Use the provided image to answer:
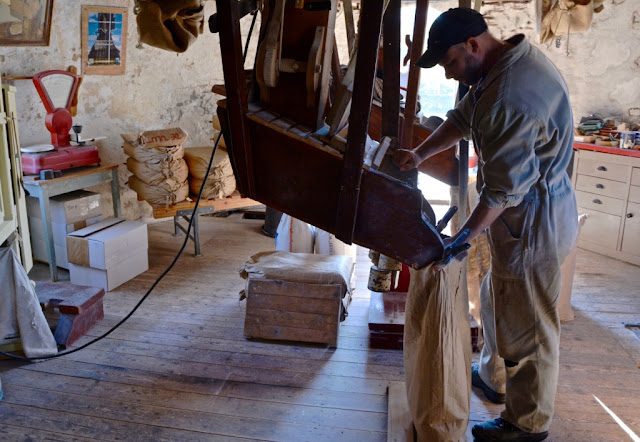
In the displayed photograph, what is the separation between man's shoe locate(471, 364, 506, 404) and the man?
361 millimetres

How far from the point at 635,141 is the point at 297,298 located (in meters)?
3.53

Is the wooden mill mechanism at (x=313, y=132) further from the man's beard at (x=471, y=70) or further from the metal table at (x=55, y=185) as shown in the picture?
the metal table at (x=55, y=185)

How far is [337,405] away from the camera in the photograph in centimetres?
301

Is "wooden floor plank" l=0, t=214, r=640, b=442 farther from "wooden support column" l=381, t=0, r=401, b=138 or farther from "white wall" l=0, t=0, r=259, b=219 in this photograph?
"white wall" l=0, t=0, r=259, b=219

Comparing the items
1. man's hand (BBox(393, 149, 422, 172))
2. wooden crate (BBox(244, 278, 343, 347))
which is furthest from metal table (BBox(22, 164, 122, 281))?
man's hand (BBox(393, 149, 422, 172))

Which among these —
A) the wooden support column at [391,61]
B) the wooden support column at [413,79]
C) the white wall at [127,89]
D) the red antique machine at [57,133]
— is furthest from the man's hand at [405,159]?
the white wall at [127,89]

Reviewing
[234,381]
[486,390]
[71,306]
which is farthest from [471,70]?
[71,306]

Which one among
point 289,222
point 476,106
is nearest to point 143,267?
point 289,222

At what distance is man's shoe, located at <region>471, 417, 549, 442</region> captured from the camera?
103 inches

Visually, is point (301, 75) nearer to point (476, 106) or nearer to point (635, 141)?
point (476, 106)

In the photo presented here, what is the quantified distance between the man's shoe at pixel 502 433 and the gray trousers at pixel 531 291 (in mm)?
33

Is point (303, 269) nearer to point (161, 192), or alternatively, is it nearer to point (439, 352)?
point (439, 352)

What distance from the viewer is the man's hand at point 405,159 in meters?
2.49

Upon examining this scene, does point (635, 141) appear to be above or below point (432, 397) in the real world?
above
